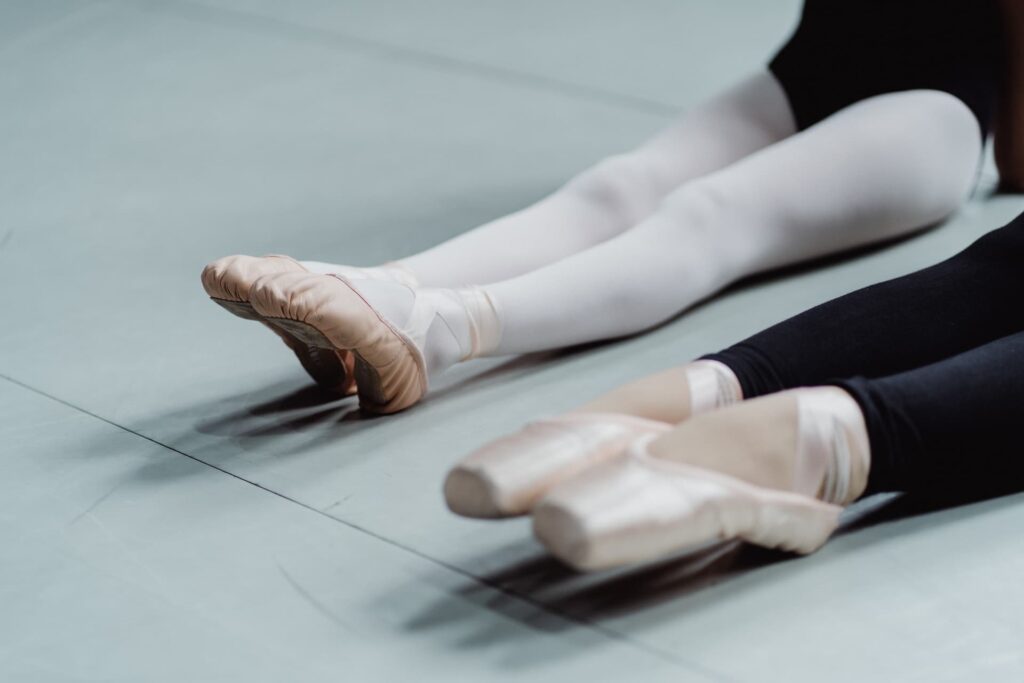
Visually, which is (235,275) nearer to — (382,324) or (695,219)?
(382,324)

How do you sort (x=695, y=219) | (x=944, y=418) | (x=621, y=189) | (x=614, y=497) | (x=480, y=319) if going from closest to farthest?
1. (x=614, y=497)
2. (x=944, y=418)
3. (x=480, y=319)
4. (x=695, y=219)
5. (x=621, y=189)

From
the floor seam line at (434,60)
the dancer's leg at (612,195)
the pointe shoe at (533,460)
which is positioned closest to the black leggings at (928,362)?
the pointe shoe at (533,460)

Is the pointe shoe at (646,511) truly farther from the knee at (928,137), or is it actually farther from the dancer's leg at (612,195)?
the knee at (928,137)

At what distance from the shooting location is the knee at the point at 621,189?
1518 mm

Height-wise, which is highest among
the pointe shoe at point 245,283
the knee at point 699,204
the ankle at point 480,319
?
the pointe shoe at point 245,283

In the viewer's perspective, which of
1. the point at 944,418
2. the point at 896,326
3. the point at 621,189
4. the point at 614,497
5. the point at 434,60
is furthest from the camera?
the point at 434,60

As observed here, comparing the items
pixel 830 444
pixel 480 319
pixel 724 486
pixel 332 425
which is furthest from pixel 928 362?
pixel 332 425

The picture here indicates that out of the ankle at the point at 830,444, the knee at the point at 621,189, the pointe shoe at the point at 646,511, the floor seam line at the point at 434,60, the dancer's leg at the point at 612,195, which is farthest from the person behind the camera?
the floor seam line at the point at 434,60

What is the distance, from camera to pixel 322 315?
1146 millimetres

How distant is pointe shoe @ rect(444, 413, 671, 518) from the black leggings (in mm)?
144

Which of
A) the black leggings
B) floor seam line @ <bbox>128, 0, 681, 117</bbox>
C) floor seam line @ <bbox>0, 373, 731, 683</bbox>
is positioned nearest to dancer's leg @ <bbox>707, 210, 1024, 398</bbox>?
the black leggings

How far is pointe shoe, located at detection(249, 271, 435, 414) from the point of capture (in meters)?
1.14

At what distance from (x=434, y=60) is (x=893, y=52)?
1.10 m

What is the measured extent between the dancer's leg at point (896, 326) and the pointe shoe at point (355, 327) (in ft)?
0.93
